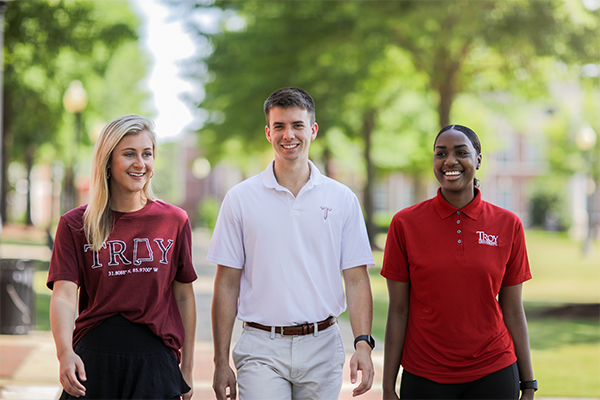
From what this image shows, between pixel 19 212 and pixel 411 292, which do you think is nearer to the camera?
pixel 411 292

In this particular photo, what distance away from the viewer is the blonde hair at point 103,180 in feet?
9.81

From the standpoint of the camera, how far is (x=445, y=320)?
3123 millimetres

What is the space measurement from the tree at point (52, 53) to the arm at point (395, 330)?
44.5 ft

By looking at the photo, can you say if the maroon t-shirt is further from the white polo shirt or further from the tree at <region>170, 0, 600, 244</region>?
the tree at <region>170, 0, 600, 244</region>

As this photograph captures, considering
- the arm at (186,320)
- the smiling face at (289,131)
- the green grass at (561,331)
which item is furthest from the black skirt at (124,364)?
the green grass at (561,331)

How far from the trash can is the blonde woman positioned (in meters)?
7.13

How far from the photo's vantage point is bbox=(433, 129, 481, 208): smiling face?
322cm

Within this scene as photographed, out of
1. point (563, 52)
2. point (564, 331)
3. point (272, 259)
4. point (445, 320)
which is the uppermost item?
point (563, 52)

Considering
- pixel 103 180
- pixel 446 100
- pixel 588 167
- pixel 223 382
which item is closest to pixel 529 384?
pixel 223 382

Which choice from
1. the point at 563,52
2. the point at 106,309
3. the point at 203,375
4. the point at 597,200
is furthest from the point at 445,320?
the point at 597,200

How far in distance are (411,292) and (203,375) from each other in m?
4.48

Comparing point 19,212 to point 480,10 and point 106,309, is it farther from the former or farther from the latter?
point 106,309

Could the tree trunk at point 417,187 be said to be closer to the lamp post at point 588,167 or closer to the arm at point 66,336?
the lamp post at point 588,167

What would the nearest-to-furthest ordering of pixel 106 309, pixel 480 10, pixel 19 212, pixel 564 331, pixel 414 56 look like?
pixel 106 309, pixel 564 331, pixel 480 10, pixel 414 56, pixel 19 212
